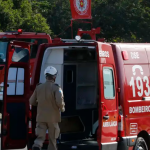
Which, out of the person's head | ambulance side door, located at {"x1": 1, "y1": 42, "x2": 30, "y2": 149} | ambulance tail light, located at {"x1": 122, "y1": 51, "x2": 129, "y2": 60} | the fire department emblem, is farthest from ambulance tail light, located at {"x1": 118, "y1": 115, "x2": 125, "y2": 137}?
the fire department emblem

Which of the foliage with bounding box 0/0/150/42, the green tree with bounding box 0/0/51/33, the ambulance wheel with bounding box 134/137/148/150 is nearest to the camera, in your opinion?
the ambulance wheel with bounding box 134/137/148/150

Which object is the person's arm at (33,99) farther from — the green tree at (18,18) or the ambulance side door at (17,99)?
the green tree at (18,18)

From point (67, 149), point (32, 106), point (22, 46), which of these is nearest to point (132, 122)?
point (67, 149)

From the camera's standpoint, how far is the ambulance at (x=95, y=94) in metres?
7.76

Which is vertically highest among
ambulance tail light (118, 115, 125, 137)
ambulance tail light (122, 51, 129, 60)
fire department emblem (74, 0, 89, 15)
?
fire department emblem (74, 0, 89, 15)

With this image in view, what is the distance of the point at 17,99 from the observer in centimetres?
823

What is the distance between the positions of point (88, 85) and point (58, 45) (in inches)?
53.7

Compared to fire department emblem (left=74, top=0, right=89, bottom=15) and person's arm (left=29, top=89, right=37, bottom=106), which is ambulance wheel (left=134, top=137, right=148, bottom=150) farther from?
fire department emblem (left=74, top=0, right=89, bottom=15)

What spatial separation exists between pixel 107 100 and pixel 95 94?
54.6 inches

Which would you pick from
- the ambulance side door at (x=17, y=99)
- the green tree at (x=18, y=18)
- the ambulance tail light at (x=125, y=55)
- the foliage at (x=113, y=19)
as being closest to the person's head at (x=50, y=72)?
the ambulance side door at (x=17, y=99)

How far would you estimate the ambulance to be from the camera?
25.5ft

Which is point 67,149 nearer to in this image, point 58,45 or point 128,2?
point 58,45

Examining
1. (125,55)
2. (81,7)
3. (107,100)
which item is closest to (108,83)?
(107,100)

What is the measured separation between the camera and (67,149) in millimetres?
7934
